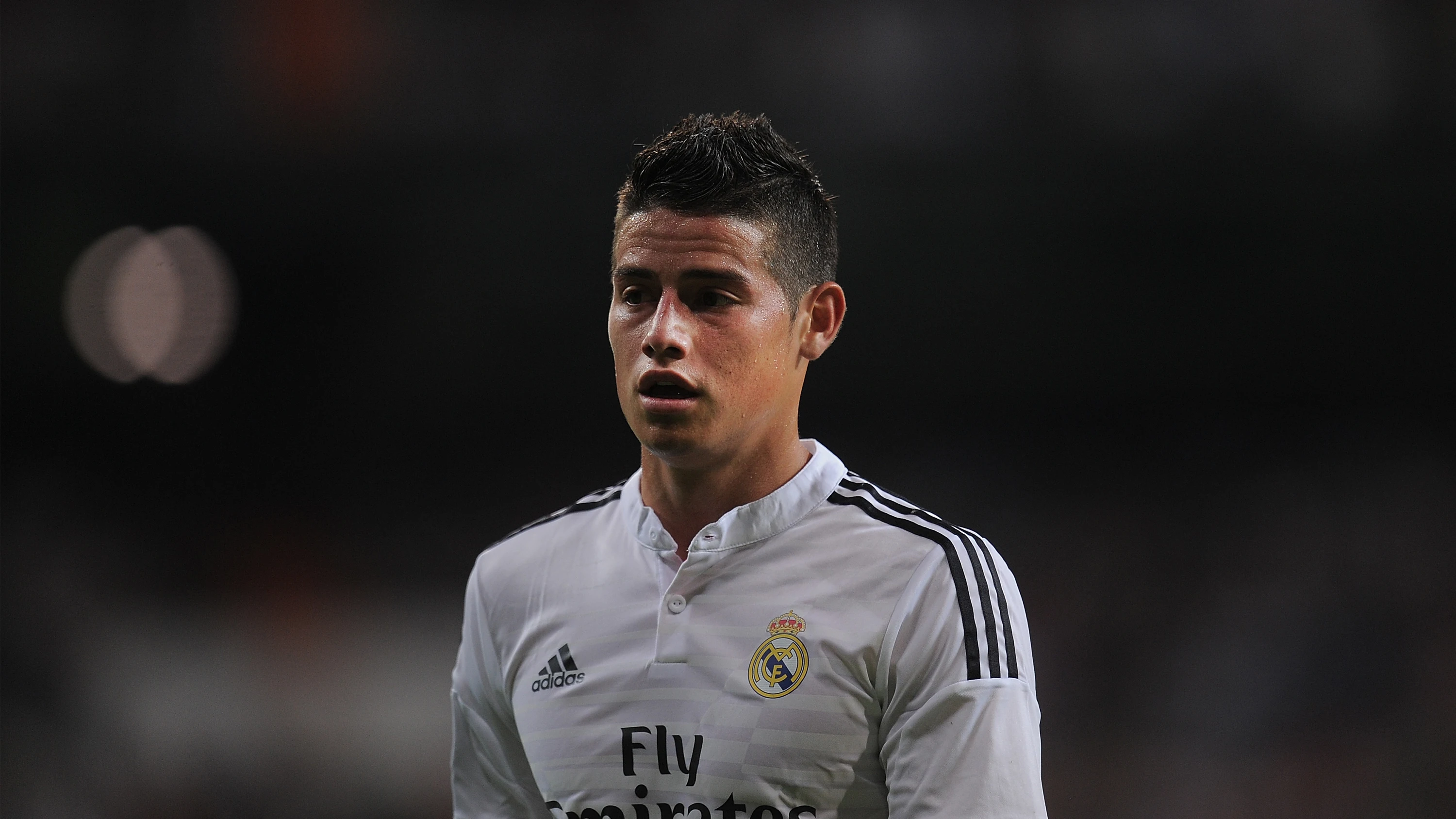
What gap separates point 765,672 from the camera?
5.62 ft

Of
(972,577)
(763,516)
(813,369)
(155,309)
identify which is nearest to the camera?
(972,577)

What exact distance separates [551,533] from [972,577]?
73 centimetres

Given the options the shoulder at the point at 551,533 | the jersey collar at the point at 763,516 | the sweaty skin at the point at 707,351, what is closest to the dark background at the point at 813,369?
the shoulder at the point at 551,533

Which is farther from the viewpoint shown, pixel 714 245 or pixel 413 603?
pixel 413 603

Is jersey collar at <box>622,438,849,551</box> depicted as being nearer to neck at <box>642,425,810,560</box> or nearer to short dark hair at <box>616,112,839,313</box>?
neck at <box>642,425,810,560</box>

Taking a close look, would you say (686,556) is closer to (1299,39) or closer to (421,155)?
(421,155)

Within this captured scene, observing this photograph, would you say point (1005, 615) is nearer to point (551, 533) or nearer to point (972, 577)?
point (972, 577)

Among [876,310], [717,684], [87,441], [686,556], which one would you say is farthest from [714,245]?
[87,441]

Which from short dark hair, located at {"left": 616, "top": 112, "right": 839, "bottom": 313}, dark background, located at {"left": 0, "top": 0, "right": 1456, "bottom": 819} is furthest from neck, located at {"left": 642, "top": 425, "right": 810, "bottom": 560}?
dark background, located at {"left": 0, "top": 0, "right": 1456, "bottom": 819}

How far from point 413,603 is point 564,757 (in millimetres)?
4733

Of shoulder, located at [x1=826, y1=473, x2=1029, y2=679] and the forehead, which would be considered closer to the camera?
shoulder, located at [x1=826, y1=473, x2=1029, y2=679]

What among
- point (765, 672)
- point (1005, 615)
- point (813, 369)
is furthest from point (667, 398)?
point (813, 369)

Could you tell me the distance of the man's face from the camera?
1.74 metres

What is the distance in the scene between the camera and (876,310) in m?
6.29
